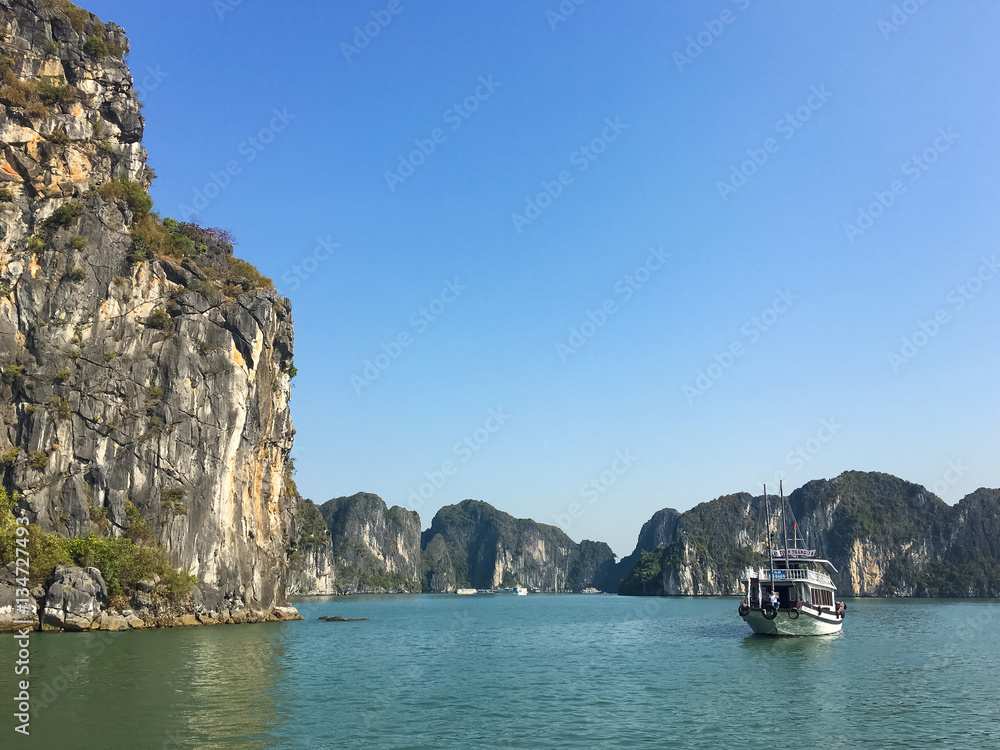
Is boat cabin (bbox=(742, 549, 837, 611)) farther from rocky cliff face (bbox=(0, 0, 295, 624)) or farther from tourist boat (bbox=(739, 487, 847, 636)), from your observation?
rocky cliff face (bbox=(0, 0, 295, 624))

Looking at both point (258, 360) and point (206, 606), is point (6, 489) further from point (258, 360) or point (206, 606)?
point (258, 360)

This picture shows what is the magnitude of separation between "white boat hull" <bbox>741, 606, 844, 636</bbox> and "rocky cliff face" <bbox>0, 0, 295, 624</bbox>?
1536 inches

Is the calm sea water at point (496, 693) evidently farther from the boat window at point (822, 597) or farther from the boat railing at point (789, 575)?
the boat window at point (822, 597)

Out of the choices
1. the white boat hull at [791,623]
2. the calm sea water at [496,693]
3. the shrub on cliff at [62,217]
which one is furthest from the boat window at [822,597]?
the shrub on cliff at [62,217]

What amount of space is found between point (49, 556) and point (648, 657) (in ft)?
119

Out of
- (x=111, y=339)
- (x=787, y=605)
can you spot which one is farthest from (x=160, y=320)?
(x=787, y=605)

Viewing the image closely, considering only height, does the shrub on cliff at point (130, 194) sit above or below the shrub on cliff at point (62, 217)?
above

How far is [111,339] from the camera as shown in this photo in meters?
53.7

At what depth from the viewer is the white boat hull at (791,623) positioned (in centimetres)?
4912

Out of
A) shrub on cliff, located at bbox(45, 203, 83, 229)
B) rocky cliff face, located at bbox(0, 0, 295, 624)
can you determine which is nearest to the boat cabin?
rocky cliff face, located at bbox(0, 0, 295, 624)

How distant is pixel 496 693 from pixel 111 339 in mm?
41126

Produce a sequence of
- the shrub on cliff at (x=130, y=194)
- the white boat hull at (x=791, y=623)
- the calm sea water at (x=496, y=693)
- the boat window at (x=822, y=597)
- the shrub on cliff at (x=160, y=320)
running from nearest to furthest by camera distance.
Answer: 1. the calm sea water at (x=496, y=693)
2. the white boat hull at (x=791, y=623)
3. the boat window at (x=822, y=597)
4. the shrub on cliff at (x=160, y=320)
5. the shrub on cliff at (x=130, y=194)

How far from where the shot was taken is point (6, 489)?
47.1m

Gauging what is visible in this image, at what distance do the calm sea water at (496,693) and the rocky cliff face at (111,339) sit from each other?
36.2ft
